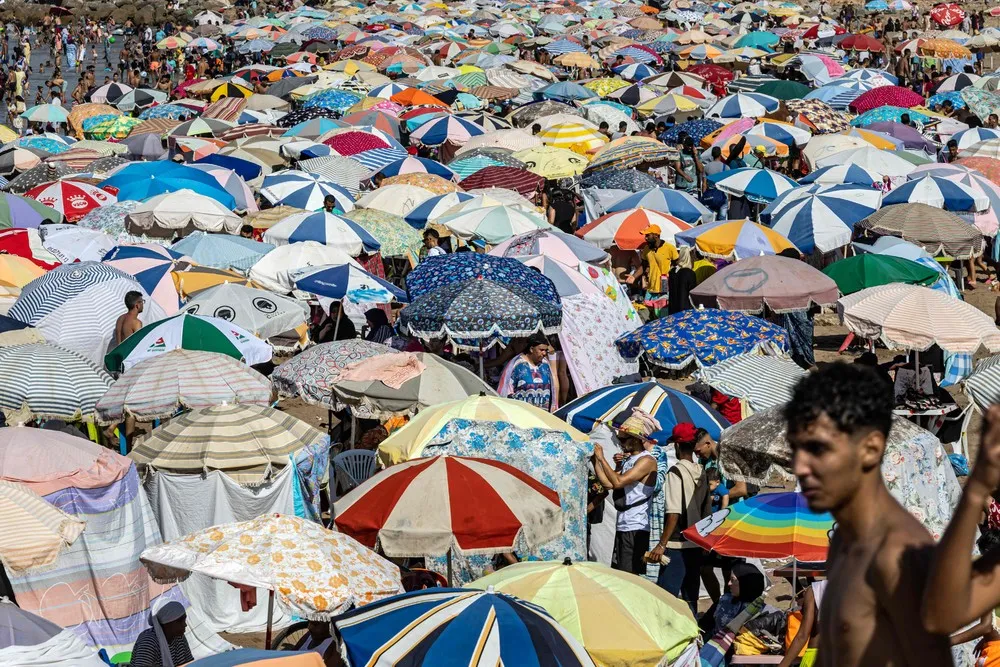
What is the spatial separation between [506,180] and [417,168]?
4.86 ft

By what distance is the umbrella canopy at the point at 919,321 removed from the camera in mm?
10125

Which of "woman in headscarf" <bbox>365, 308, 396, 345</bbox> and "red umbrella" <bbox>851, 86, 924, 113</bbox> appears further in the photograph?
"red umbrella" <bbox>851, 86, 924, 113</bbox>

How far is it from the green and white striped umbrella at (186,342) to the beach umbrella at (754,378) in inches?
132

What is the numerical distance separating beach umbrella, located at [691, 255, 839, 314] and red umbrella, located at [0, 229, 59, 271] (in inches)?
251

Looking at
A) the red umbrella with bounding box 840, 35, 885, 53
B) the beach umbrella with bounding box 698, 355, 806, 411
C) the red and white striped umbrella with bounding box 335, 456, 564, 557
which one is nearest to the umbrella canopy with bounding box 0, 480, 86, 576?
the red and white striped umbrella with bounding box 335, 456, 564, 557

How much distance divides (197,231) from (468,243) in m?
2.96

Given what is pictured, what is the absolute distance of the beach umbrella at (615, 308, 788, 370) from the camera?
10.2 m

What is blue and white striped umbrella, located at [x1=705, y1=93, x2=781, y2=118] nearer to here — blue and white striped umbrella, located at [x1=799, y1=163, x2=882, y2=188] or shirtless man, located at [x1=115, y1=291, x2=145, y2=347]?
blue and white striped umbrella, located at [x1=799, y1=163, x2=882, y2=188]

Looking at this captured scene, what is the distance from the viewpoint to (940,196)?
1598 cm

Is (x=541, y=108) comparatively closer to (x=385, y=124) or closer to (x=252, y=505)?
(x=385, y=124)

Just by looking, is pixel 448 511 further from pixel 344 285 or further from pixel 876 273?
pixel 876 273

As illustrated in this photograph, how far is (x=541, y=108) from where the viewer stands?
24.9 metres

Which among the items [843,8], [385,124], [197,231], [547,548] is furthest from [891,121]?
[843,8]

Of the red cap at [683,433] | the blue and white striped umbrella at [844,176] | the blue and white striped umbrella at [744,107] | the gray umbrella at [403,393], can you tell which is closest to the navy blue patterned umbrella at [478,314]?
the gray umbrella at [403,393]
